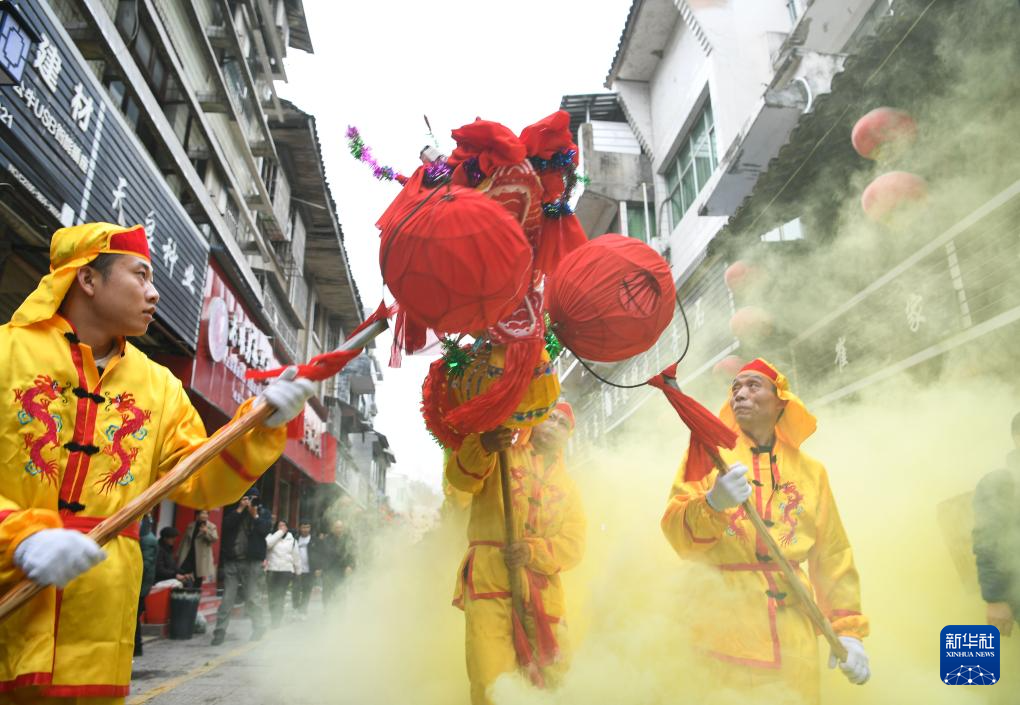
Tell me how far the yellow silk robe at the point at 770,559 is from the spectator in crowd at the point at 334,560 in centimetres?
809

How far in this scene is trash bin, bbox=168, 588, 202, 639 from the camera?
8.42 metres

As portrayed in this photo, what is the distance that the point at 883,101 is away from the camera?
615 cm

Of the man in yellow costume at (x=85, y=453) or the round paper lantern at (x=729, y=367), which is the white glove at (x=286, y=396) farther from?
the round paper lantern at (x=729, y=367)

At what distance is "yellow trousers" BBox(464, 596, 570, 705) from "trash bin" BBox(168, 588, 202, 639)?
654 centimetres

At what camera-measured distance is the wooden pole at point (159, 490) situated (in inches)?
67.4

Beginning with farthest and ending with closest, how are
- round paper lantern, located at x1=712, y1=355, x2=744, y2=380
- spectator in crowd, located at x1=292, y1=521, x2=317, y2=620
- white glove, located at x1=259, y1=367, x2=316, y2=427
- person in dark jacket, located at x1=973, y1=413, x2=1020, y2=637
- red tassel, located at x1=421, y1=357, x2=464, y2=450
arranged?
spectator in crowd, located at x1=292, y1=521, x2=317, y2=620, round paper lantern, located at x1=712, y1=355, x2=744, y2=380, person in dark jacket, located at x1=973, y1=413, x2=1020, y2=637, red tassel, located at x1=421, y1=357, x2=464, y2=450, white glove, located at x1=259, y1=367, x2=316, y2=427

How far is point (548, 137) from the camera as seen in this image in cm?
276

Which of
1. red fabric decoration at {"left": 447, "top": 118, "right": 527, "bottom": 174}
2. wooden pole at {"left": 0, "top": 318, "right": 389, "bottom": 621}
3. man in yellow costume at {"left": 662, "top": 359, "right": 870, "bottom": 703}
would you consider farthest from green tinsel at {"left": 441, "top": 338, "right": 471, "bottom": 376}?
man in yellow costume at {"left": 662, "top": 359, "right": 870, "bottom": 703}

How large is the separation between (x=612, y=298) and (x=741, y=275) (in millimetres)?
5807

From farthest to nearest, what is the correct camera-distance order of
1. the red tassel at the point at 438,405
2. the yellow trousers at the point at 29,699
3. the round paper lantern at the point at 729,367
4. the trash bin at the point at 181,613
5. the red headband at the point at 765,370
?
the trash bin at the point at 181,613, the round paper lantern at the point at 729,367, the red headband at the point at 765,370, the red tassel at the point at 438,405, the yellow trousers at the point at 29,699

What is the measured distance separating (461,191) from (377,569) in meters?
5.25

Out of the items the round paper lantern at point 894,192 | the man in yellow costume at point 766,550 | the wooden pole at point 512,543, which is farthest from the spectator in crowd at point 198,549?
the round paper lantern at point 894,192

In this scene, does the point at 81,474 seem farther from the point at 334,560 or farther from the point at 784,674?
the point at 334,560

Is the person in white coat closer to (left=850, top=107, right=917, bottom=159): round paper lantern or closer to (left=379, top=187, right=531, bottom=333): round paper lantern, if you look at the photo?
(left=379, top=187, right=531, bottom=333): round paper lantern
